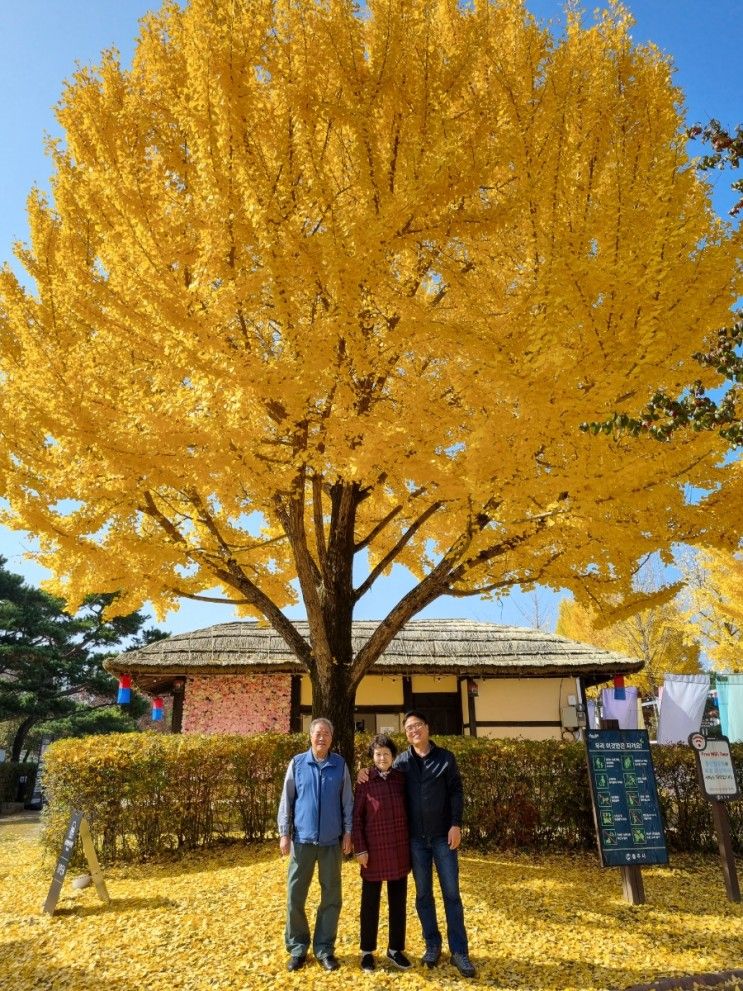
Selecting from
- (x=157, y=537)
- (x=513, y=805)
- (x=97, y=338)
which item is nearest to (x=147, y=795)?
(x=157, y=537)

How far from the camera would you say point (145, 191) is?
4062 millimetres

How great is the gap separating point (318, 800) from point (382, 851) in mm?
469

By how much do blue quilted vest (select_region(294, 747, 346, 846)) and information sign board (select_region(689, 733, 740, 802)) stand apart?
3.47m

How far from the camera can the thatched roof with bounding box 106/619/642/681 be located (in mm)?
11031

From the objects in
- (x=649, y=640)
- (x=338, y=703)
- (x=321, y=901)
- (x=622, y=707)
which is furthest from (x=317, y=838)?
(x=649, y=640)

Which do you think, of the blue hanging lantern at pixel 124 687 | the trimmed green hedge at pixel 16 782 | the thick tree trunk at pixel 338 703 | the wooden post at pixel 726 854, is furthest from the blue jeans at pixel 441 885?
the trimmed green hedge at pixel 16 782

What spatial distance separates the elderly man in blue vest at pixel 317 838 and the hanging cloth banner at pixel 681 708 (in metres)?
16.3

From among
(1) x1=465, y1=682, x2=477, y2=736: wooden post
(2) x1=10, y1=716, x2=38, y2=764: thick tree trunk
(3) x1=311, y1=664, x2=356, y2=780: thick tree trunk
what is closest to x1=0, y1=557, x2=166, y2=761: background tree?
(2) x1=10, y1=716, x2=38, y2=764: thick tree trunk

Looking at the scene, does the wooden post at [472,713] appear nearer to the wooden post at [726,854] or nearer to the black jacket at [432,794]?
the wooden post at [726,854]

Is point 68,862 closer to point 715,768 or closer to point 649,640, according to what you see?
point 715,768

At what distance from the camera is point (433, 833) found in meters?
3.55

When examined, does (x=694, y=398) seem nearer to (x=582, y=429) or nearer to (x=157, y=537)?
(x=582, y=429)

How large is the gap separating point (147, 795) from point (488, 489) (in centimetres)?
497

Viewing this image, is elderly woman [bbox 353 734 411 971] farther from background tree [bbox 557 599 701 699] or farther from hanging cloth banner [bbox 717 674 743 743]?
background tree [bbox 557 599 701 699]
